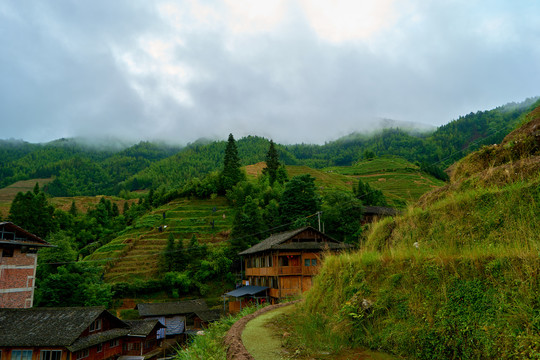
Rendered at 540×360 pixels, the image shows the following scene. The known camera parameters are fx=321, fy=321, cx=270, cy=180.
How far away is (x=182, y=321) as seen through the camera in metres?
37.3

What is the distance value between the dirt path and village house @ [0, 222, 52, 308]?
28.3 m

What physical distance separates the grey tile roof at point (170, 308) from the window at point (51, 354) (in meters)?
16.4

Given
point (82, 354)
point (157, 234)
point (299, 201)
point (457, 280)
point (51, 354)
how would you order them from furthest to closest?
point (157, 234) → point (299, 201) → point (82, 354) → point (51, 354) → point (457, 280)

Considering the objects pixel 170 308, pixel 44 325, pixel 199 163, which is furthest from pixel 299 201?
pixel 199 163

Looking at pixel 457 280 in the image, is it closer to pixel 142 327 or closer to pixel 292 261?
pixel 292 261

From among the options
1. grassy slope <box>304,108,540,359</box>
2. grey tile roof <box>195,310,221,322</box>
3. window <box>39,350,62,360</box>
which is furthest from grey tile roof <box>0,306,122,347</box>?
grassy slope <box>304,108,540,359</box>

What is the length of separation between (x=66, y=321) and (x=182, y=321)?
1679cm

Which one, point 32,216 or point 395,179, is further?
point 395,179

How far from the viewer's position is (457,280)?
165 inches

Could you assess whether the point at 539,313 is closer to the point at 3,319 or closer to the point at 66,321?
the point at 66,321

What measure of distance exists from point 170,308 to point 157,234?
25077mm

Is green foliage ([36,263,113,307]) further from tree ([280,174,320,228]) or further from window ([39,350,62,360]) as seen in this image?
tree ([280,174,320,228])

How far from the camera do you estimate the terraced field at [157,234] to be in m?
50.9

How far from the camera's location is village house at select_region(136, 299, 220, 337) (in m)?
36.4
